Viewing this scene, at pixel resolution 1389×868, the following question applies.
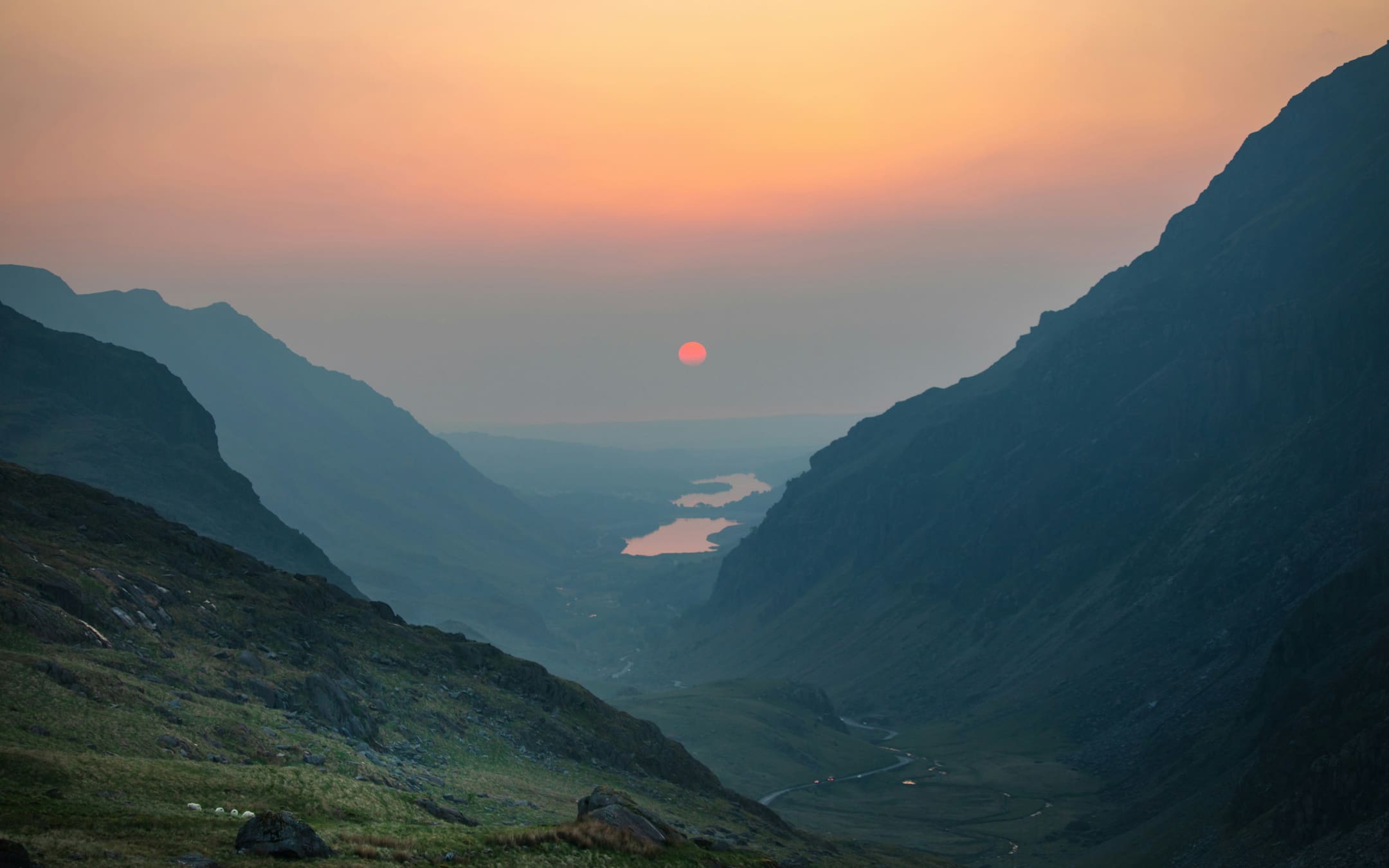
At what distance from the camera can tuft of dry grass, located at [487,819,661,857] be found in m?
38.0

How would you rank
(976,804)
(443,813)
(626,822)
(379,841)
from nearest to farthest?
(379,841) → (626,822) → (443,813) → (976,804)

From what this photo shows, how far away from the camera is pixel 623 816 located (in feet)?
140

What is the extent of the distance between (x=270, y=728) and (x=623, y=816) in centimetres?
2284

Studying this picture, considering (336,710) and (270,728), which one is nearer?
(270,728)

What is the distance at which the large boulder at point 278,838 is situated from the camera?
3061 centimetres

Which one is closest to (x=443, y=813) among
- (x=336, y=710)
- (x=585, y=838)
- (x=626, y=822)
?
(x=626, y=822)

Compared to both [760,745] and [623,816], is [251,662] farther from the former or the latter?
[760,745]

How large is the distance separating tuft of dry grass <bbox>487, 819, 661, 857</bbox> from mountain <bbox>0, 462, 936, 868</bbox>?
13cm

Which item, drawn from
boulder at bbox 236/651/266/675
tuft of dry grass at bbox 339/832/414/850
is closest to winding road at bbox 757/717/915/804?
boulder at bbox 236/651/266/675

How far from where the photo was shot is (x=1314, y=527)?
181 meters

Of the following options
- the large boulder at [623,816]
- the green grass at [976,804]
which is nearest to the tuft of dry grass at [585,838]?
the large boulder at [623,816]

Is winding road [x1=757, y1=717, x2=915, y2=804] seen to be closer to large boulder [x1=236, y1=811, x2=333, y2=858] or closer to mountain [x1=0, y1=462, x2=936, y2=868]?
mountain [x1=0, y1=462, x2=936, y2=868]

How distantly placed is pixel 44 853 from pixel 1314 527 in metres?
202

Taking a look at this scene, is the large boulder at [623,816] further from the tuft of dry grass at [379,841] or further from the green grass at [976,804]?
the green grass at [976,804]
